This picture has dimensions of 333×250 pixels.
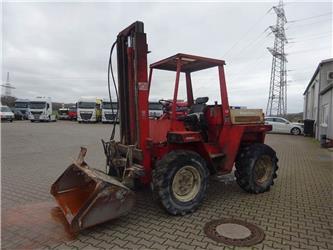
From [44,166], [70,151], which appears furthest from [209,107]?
[70,151]

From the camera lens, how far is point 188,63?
5367 mm

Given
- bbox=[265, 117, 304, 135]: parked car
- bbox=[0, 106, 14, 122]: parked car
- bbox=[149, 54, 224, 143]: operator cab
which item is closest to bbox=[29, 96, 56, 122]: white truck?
bbox=[0, 106, 14, 122]: parked car

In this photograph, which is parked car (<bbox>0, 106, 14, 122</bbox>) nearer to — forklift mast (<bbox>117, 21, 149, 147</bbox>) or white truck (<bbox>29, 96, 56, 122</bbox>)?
white truck (<bbox>29, 96, 56, 122</bbox>)

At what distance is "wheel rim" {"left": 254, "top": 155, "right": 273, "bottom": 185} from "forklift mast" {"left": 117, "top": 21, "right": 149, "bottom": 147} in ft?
8.80

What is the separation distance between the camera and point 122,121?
4980 mm

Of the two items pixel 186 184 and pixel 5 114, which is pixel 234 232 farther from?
pixel 5 114

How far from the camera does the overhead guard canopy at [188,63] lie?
4.87 m

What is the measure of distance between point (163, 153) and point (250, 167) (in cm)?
Result: 190

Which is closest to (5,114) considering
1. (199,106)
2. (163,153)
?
(199,106)

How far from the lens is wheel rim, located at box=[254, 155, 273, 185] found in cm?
570

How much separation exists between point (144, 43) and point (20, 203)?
3.58m

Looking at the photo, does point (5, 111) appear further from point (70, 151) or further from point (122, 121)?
point (122, 121)

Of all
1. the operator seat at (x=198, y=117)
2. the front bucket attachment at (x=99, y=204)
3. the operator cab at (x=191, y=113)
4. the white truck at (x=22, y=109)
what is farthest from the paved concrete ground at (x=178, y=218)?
the white truck at (x=22, y=109)

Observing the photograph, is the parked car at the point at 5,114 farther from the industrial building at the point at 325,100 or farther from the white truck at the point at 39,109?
the industrial building at the point at 325,100
